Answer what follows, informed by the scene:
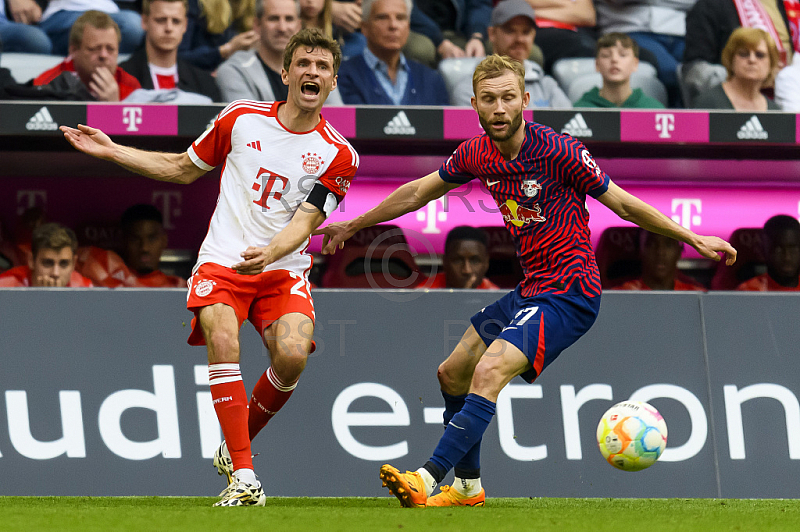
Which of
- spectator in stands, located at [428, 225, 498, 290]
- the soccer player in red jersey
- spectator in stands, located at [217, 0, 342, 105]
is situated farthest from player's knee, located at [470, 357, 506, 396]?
spectator in stands, located at [217, 0, 342, 105]

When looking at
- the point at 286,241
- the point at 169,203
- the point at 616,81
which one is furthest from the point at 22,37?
the point at 616,81

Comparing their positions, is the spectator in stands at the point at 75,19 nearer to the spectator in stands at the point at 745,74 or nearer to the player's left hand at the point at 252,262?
the player's left hand at the point at 252,262

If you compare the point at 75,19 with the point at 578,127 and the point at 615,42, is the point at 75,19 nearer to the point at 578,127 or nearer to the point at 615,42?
the point at 578,127

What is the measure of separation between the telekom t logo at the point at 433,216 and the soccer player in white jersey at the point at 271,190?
11.1ft

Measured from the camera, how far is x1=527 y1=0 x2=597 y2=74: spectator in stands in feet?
28.0

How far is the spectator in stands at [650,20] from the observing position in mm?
8852

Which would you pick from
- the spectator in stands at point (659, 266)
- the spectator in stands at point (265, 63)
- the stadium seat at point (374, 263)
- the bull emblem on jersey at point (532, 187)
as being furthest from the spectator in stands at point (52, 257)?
the spectator in stands at point (659, 266)

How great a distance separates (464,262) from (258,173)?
2861 mm

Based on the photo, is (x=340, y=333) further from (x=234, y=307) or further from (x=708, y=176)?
(x=708, y=176)

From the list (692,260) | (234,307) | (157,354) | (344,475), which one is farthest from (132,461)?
(692,260)

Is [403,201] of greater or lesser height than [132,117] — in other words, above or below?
below

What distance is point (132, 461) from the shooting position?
5926 millimetres

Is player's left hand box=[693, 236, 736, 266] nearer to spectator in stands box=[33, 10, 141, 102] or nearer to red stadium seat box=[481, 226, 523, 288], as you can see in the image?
red stadium seat box=[481, 226, 523, 288]

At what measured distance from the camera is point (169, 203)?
836 cm
